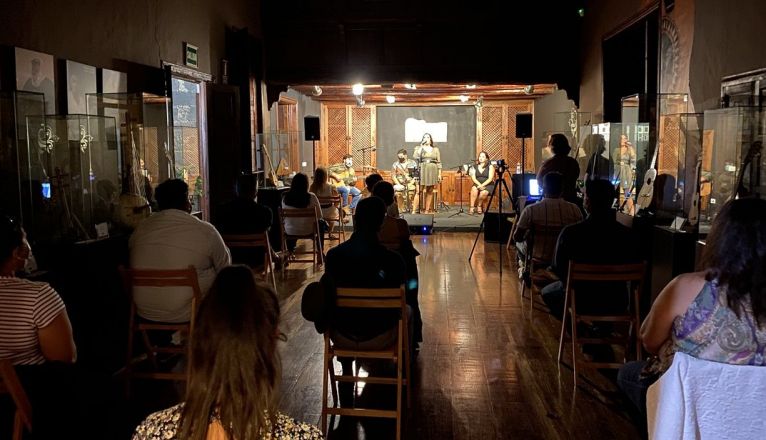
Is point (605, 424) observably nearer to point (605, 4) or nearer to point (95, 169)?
point (95, 169)

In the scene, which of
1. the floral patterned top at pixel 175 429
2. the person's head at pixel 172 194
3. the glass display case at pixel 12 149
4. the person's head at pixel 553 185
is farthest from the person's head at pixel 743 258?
the glass display case at pixel 12 149

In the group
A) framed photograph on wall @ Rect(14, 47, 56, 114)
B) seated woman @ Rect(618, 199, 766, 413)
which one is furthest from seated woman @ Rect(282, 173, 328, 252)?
seated woman @ Rect(618, 199, 766, 413)

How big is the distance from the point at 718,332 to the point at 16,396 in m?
2.31

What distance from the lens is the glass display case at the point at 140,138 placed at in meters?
5.46

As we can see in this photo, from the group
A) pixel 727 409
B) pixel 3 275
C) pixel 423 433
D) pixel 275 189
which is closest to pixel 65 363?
pixel 3 275

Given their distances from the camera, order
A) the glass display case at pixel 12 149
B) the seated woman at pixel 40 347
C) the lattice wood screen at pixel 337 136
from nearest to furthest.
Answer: the seated woman at pixel 40 347, the glass display case at pixel 12 149, the lattice wood screen at pixel 337 136

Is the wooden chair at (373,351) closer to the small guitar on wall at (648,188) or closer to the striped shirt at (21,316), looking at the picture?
the striped shirt at (21,316)

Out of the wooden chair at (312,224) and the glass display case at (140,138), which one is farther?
the wooden chair at (312,224)

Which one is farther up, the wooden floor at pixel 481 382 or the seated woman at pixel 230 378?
the seated woman at pixel 230 378

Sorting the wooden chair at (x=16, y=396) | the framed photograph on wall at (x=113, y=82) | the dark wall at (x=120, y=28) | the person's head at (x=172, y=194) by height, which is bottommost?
the wooden chair at (x=16, y=396)

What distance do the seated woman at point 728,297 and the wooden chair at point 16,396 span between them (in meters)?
2.18

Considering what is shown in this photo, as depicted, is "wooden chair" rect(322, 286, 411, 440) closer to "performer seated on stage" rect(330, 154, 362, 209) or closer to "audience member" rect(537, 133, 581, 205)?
"audience member" rect(537, 133, 581, 205)

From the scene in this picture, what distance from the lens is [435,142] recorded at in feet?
54.2

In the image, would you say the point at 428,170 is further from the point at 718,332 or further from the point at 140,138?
the point at 718,332
